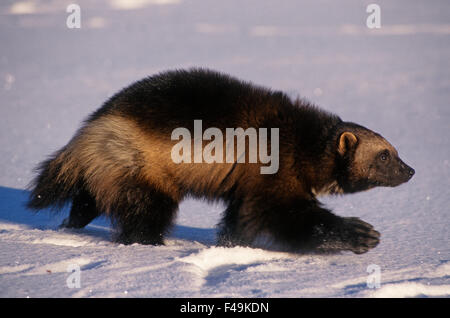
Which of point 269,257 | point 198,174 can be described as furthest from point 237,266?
point 198,174

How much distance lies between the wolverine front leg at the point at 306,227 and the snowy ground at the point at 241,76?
9 cm

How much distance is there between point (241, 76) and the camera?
328 inches

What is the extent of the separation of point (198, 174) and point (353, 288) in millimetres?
1082

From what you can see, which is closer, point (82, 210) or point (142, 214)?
point (142, 214)

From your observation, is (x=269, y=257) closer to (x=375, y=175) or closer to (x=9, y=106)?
(x=375, y=175)

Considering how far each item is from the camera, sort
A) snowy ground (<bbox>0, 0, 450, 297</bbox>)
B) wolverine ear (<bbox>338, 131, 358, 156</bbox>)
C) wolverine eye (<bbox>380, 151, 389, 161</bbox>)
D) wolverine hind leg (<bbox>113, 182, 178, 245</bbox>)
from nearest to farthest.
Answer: snowy ground (<bbox>0, 0, 450, 297</bbox>), wolverine hind leg (<bbox>113, 182, 178, 245</bbox>), wolverine ear (<bbox>338, 131, 358, 156</bbox>), wolverine eye (<bbox>380, 151, 389, 161</bbox>)

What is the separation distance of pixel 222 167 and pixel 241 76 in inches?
210

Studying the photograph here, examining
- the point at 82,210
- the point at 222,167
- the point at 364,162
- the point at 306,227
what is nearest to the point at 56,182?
the point at 82,210

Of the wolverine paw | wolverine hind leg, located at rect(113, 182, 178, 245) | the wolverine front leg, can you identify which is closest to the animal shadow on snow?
wolverine hind leg, located at rect(113, 182, 178, 245)

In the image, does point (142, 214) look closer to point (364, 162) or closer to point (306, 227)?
point (306, 227)

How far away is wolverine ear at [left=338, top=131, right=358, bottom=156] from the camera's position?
3.24m

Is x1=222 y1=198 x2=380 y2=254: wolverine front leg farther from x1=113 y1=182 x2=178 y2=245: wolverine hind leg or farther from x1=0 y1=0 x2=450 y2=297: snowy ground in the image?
x1=113 y1=182 x2=178 y2=245: wolverine hind leg

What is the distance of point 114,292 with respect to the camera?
90.7 inches

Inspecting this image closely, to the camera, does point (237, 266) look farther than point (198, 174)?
No
